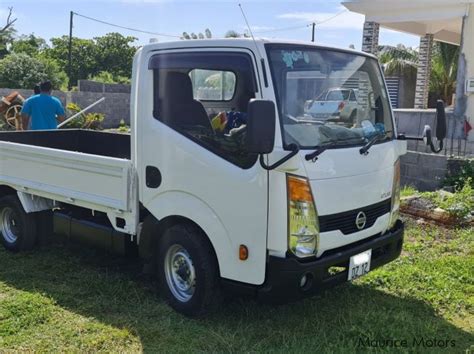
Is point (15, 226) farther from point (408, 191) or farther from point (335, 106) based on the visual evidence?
point (408, 191)

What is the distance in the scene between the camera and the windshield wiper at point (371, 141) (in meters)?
3.89

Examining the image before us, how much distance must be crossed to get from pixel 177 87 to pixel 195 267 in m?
1.39

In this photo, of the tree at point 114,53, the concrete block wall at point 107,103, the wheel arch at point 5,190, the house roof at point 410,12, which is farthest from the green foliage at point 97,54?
the wheel arch at point 5,190

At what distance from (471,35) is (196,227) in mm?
9419

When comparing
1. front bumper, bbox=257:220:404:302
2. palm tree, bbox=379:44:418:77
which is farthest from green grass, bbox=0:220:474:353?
palm tree, bbox=379:44:418:77

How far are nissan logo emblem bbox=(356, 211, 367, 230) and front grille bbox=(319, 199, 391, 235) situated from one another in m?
0.02

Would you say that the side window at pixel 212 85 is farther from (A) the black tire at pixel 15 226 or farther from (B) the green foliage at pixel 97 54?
(B) the green foliage at pixel 97 54

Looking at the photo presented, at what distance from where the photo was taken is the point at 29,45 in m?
48.6

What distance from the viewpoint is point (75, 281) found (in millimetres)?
4953

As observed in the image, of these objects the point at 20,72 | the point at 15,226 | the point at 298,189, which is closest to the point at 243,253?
the point at 298,189

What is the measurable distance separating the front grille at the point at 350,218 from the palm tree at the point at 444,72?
20.1 m

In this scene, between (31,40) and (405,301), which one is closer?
(405,301)

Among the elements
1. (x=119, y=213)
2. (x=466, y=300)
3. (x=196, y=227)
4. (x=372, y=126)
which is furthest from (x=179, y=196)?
(x=466, y=300)

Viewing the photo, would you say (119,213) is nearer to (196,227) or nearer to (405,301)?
(196,227)
